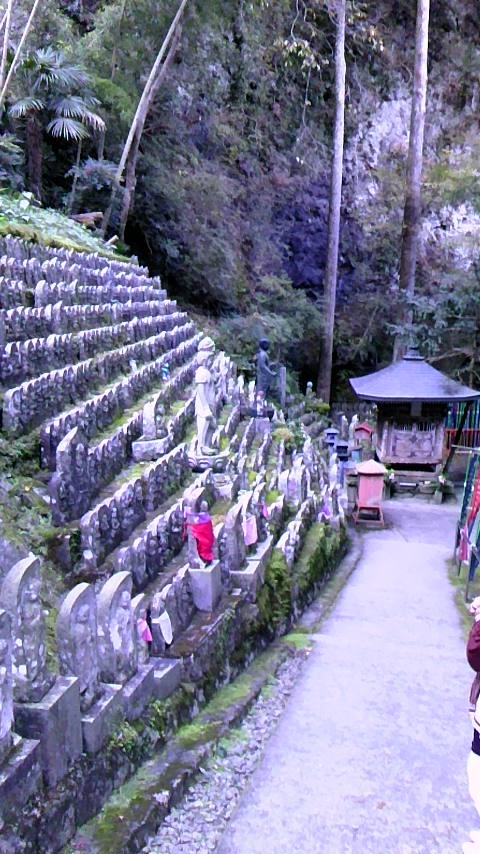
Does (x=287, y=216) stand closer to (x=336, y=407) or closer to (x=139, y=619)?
(x=336, y=407)

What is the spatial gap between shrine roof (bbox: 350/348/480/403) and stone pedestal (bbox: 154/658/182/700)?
11362mm

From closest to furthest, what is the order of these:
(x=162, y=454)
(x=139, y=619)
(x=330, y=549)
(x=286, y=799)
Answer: (x=286, y=799)
(x=139, y=619)
(x=162, y=454)
(x=330, y=549)

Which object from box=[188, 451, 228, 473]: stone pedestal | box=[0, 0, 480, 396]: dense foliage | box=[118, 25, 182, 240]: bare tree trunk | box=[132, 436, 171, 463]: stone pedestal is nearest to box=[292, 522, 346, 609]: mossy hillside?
box=[188, 451, 228, 473]: stone pedestal

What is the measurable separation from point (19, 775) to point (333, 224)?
19651 mm

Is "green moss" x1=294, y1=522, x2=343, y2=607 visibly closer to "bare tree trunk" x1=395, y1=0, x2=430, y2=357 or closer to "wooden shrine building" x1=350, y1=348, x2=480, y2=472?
"wooden shrine building" x1=350, y1=348, x2=480, y2=472

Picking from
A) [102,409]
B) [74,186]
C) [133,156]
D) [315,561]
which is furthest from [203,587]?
[133,156]

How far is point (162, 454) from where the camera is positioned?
6.39 m

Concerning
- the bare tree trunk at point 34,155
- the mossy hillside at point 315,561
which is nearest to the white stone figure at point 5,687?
the mossy hillside at point 315,561

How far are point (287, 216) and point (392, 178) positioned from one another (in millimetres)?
3484

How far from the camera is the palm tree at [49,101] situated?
13.9 m

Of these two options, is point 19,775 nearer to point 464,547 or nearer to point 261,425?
point 464,547

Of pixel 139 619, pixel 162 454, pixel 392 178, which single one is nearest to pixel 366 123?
pixel 392 178

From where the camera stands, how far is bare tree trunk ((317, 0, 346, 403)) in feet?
65.1

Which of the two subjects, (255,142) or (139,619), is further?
(255,142)
